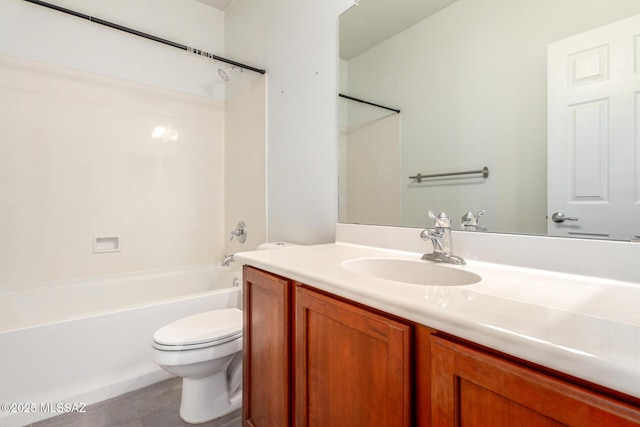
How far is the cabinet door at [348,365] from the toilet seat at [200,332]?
2.02 ft

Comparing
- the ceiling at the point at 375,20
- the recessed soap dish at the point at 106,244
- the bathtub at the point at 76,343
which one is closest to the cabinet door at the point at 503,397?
the ceiling at the point at 375,20

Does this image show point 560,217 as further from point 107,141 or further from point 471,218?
point 107,141

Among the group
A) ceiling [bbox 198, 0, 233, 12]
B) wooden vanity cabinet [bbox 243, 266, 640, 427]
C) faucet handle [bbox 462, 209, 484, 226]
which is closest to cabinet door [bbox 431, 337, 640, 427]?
wooden vanity cabinet [bbox 243, 266, 640, 427]

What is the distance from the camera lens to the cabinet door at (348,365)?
0.64m

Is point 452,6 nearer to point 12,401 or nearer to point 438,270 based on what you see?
point 438,270

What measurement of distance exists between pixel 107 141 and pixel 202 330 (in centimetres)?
165

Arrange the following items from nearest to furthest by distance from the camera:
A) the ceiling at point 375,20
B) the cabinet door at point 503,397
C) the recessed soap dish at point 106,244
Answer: the cabinet door at point 503,397 < the ceiling at point 375,20 < the recessed soap dish at point 106,244

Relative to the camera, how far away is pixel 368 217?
1.47 metres

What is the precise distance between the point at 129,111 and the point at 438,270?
244 centimetres

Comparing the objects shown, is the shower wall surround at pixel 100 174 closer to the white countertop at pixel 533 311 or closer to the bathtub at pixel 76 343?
the bathtub at pixel 76 343

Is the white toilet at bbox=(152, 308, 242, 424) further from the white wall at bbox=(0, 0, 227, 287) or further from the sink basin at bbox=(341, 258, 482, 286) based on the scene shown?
the white wall at bbox=(0, 0, 227, 287)

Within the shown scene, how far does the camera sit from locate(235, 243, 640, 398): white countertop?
0.39 meters

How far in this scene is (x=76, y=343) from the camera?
1.52 metres

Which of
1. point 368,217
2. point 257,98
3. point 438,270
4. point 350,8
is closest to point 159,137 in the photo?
point 257,98
